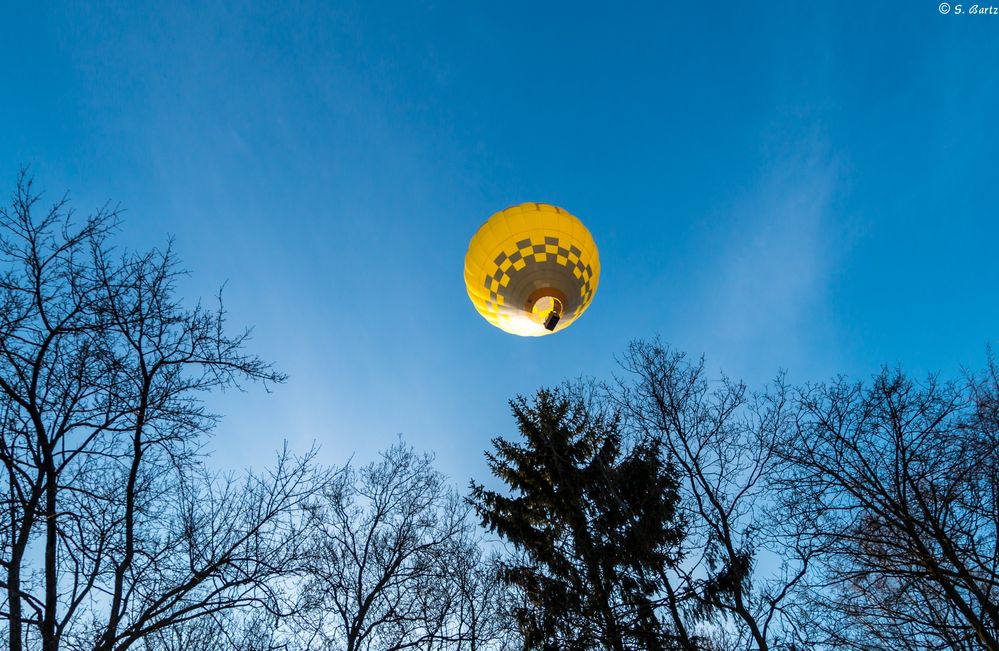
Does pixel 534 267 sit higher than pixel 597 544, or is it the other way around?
pixel 534 267

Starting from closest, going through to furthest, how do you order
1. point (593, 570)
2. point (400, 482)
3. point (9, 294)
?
point (9, 294), point (593, 570), point (400, 482)

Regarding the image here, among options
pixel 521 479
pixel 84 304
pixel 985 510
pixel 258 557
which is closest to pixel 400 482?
pixel 521 479

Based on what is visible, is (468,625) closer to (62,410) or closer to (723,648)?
(723,648)

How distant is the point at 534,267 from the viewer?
9234 mm

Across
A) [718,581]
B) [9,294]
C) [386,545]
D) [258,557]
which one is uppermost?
[9,294]

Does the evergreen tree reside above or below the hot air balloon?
below

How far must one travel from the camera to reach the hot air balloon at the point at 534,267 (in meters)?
9.30

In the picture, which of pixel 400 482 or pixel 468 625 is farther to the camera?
pixel 400 482

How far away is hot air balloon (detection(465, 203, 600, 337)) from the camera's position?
930 cm

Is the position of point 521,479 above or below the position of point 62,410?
above

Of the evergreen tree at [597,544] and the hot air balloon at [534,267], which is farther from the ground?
the hot air balloon at [534,267]

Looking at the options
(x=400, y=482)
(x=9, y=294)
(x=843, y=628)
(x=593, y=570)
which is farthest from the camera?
(x=400, y=482)

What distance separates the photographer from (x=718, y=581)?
21.9ft

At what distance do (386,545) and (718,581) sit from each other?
7173 mm
